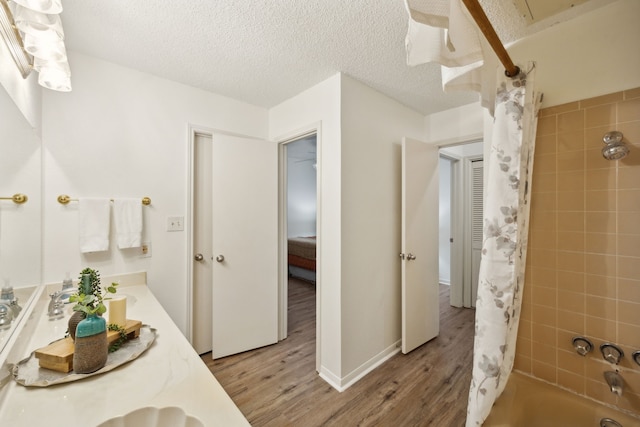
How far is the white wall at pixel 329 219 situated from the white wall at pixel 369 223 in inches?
2.1

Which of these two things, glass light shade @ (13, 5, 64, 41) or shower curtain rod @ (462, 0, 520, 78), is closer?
shower curtain rod @ (462, 0, 520, 78)

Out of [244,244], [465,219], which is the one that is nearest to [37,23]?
[244,244]

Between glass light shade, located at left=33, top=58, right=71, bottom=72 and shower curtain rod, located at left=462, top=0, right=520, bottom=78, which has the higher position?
glass light shade, located at left=33, top=58, right=71, bottom=72

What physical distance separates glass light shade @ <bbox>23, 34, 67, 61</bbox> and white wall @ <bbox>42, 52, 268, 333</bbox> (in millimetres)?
796

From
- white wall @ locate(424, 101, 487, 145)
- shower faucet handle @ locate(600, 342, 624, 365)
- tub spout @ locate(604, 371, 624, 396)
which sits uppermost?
white wall @ locate(424, 101, 487, 145)

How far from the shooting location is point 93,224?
1706mm

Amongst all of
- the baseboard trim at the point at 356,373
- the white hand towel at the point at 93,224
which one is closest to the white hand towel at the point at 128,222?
the white hand towel at the point at 93,224

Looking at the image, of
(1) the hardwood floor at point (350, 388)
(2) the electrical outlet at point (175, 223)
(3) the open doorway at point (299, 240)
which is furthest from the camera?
(3) the open doorway at point (299, 240)

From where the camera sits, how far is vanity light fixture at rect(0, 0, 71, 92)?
88 centimetres

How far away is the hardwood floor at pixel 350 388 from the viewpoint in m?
1.62

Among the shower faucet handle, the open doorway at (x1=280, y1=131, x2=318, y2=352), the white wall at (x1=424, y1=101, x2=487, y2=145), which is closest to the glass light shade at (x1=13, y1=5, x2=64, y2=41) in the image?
the open doorway at (x1=280, y1=131, x2=318, y2=352)

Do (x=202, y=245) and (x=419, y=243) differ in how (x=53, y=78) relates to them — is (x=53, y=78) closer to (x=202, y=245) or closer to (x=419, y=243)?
(x=202, y=245)

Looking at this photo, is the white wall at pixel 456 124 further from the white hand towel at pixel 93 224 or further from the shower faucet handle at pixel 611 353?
the white hand towel at pixel 93 224

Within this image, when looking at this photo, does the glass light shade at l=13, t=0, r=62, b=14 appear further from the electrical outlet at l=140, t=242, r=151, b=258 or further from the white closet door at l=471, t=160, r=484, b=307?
the white closet door at l=471, t=160, r=484, b=307
